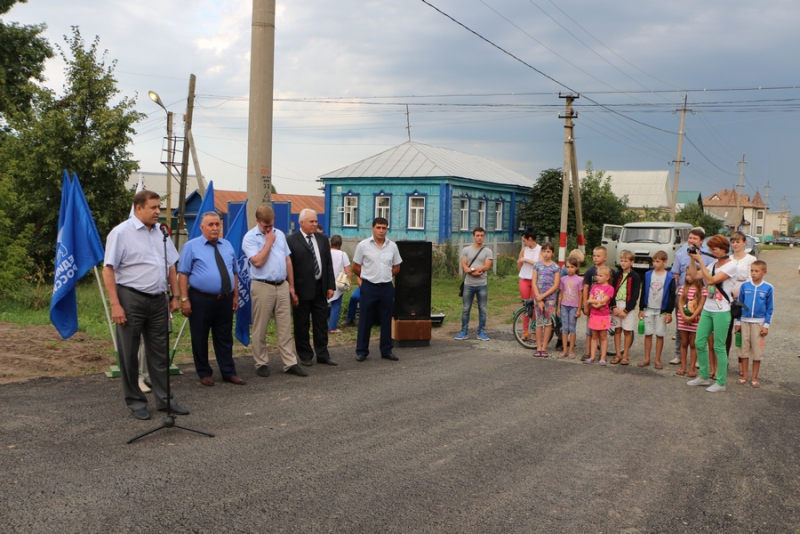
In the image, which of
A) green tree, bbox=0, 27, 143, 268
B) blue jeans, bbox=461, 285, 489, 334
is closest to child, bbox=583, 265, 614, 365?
blue jeans, bbox=461, 285, 489, 334

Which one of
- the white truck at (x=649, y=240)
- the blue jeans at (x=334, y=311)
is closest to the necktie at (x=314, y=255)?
the blue jeans at (x=334, y=311)

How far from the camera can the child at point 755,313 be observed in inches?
325

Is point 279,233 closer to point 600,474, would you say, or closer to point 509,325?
point 600,474

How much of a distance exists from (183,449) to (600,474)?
3166 mm

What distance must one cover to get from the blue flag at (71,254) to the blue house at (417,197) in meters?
22.2

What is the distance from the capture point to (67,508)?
3939 millimetres

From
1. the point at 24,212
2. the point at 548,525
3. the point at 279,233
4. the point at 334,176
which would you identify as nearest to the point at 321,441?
the point at 548,525

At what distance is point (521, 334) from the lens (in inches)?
424

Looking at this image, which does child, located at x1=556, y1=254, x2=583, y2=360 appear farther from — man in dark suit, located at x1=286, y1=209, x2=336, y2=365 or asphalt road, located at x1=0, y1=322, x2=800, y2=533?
man in dark suit, located at x1=286, y1=209, x2=336, y2=365

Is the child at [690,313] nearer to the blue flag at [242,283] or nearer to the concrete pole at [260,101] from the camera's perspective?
the blue flag at [242,283]

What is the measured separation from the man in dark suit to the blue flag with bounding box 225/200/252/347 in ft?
1.95

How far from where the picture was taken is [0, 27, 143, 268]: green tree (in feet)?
64.3

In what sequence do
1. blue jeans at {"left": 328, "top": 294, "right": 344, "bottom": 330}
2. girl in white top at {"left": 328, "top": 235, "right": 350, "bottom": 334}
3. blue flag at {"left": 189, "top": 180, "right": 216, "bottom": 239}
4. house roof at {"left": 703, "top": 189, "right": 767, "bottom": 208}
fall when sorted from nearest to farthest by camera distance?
blue flag at {"left": 189, "top": 180, "right": 216, "bottom": 239}
girl in white top at {"left": 328, "top": 235, "right": 350, "bottom": 334}
blue jeans at {"left": 328, "top": 294, "right": 344, "bottom": 330}
house roof at {"left": 703, "top": 189, "right": 767, "bottom": 208}

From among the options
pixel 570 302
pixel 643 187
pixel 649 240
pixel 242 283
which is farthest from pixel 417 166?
pixel 643 187
